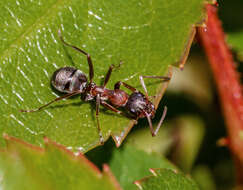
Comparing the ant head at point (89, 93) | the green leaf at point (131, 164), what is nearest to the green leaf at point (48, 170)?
the ant head at point (89, 93)

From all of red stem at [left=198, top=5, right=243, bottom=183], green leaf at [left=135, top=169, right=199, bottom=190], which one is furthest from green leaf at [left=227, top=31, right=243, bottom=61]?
green leaf at [left=135, top=169, right=199, bottom=190]

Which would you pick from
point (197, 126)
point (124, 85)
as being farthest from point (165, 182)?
point (197, 126)

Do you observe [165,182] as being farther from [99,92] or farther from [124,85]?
[99,92]

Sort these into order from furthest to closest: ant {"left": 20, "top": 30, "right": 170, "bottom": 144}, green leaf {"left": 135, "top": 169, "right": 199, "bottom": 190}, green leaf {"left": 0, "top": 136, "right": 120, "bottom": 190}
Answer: ant {"left": 20, "top": 30, "right": 170, "bottom": 144}
green leaf {"left": 135, "top": 169, "right": 199, "bottom": 190}
green leaf {"left": 0, "top": 136, "right": 120, "bottom": 190}

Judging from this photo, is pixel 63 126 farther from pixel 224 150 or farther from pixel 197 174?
pixel 224 150

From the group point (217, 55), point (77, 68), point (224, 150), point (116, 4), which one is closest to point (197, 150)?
point (224, 150)

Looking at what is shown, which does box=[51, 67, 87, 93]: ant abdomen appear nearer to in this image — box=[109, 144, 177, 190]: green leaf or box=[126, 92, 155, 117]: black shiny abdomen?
box=[126, 92, 155, 117]: black shiny abdomen

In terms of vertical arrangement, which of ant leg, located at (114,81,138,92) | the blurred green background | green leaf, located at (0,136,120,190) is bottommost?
the blurred green background
